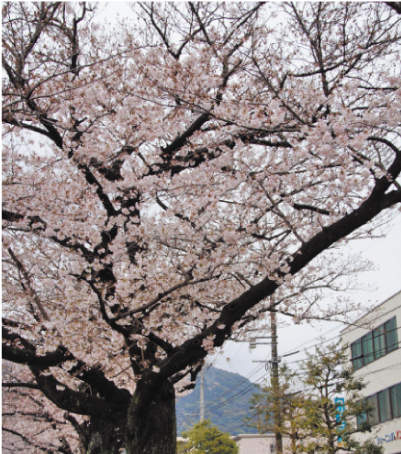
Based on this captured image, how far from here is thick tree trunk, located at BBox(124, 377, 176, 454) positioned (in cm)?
630

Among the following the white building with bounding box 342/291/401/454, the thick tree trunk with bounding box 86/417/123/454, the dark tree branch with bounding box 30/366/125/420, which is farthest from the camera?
the white building with bounding box 342/291/401/454

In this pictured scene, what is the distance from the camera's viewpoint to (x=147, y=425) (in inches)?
253

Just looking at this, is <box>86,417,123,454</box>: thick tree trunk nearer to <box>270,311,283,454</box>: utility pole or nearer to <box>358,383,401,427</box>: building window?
<box>270,311,283,454</box>: utility pole

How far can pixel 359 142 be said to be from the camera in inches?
210

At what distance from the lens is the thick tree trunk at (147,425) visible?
6.30m

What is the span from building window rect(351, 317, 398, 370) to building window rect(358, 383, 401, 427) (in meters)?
1.67

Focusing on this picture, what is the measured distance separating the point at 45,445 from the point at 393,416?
14656mm

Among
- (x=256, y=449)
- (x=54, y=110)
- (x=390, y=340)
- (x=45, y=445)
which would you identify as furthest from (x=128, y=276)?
(x=256, y=449)

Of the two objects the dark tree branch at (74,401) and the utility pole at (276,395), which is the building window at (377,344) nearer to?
the utility pole at (276,395)

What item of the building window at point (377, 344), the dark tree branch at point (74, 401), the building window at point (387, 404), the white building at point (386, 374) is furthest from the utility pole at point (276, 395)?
the dark tree branch at point (74, 401)

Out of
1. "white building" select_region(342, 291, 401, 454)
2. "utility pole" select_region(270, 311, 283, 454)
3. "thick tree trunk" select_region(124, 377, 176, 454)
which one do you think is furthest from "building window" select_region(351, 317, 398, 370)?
"thick tree trunk" select_region(124, 377, 176, 454)

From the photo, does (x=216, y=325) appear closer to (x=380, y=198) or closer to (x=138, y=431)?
(x=138, y=431)

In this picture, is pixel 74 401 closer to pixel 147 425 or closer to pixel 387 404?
pixel 147 425

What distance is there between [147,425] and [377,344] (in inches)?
730
